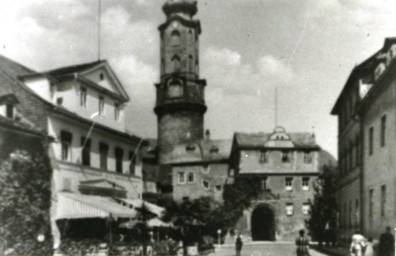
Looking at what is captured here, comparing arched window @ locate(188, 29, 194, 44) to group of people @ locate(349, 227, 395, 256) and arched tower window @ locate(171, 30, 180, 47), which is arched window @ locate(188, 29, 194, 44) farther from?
group of people @ locate(349, 227, 395, 256)

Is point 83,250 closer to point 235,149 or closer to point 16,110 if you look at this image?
point 16,110

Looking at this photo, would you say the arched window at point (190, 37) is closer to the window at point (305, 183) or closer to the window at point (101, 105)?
the window at point (305, 183)

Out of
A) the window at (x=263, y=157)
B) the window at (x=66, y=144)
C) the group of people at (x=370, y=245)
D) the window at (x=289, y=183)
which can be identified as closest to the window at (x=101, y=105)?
the window at (x=66, y=144)

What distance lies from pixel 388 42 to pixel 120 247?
15208 millimetres

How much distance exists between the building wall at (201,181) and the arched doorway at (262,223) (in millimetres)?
4293

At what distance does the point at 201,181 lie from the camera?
69812mm

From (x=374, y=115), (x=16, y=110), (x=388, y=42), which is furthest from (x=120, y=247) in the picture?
(x=388, y=42)

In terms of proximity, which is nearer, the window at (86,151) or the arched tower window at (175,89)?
the window at (86,151)

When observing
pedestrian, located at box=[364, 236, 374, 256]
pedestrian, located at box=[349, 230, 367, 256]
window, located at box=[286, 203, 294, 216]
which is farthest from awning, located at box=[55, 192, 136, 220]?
window, located at box=[286, 203, 294, 216]

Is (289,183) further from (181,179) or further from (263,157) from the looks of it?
(181,179)

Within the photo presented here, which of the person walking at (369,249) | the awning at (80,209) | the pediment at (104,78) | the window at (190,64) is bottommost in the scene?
the person walking at (369,249)

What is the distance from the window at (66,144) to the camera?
2695 cm

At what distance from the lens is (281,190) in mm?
65688

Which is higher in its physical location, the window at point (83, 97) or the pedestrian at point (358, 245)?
the window at point (83, 97)
